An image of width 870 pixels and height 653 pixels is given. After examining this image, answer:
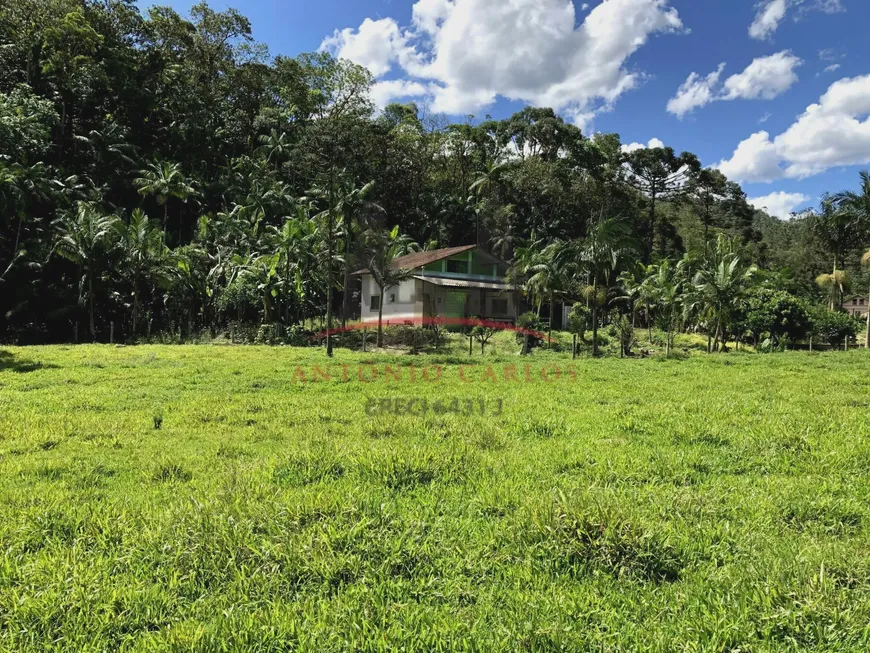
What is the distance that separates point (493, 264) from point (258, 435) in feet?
79.7

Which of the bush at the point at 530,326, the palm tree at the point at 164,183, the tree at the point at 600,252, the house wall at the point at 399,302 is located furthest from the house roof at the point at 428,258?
the palm tree at the point at 164,183

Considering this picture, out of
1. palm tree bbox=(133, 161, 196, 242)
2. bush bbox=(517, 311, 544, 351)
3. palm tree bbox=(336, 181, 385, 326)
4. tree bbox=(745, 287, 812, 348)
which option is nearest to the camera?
palm tree bbox=(336, 181, 385, 326)

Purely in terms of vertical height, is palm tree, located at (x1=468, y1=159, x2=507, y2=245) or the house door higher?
palm tree, located at (x1=468, y1=159, x2=507, y2=245)

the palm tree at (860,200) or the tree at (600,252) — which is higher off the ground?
the palm tree at (860,200)

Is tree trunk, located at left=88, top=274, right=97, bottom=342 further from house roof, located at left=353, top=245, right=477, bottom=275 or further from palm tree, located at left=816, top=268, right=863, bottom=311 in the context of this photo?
palm tree, located at left=816, top=268, right=863, bottom=311

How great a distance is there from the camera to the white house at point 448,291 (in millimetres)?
26125

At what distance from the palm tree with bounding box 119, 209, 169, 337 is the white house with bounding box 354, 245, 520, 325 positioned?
9.53 meters

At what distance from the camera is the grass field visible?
8.25 ft

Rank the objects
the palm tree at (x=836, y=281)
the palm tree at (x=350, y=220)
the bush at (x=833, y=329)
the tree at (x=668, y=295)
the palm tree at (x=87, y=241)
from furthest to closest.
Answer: the palm tree at (x=836, y=281) → the bush at (x=833, y=329) → the tree at (x=668, y=295) → the palm tree at (x=87, y=241) → the palm tree at (x=350, y=220)

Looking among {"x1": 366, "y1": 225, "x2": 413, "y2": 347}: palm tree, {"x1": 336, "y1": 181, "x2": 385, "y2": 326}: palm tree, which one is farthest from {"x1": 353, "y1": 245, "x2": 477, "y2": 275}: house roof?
{"x1": 366, "y1": 225, "x2": 413, "y2": 347}: palm tree

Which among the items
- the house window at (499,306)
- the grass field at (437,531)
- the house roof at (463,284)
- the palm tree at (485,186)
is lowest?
→ the grass field at (437,531)

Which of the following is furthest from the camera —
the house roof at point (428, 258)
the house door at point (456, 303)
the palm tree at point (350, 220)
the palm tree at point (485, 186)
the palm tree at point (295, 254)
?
the palm tree at point (485, 186)

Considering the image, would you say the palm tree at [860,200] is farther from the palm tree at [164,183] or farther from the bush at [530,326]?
the palm tree at [164,183]

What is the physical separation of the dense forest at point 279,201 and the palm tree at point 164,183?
5.7 inches
